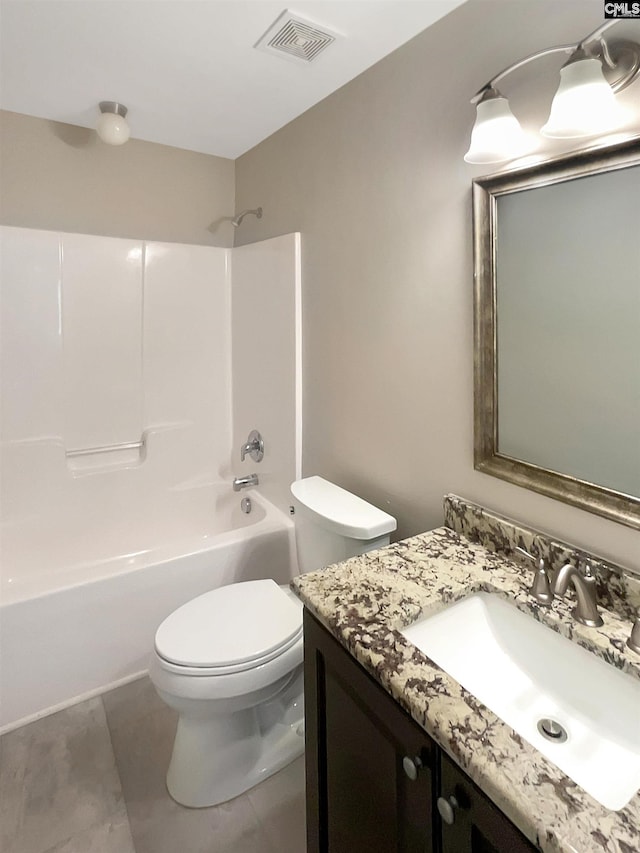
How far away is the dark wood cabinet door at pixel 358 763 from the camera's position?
2.59 ft

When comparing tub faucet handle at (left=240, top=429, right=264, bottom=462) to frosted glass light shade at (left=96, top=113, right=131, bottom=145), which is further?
tub faucet handle at (left=240, top=429, right=264, bottom=462)

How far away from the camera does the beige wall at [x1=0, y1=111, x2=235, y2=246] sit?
7.12ft

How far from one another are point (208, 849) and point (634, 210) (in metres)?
1.88

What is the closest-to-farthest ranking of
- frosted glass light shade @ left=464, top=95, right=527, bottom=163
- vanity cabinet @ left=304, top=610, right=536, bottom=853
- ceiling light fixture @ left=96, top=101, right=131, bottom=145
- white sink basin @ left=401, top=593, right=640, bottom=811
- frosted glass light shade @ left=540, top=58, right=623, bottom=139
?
vanity cabinet @ left=304, top=610, right=536, bottom=853
white sink basin @ left=401, top=593, right=640, bottom=811
frosted glass light shade @ left=540, top=58, right=623, bottom=139
frosted glass light shade @ left=464, top=95, right=527, bottom=163
ceiling light fixture @ left=96, top=101, right=131, bottom=145

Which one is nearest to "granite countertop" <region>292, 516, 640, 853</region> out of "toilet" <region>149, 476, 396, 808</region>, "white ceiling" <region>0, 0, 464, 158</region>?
"toilet" <region>149, 476, 396, 808</region>

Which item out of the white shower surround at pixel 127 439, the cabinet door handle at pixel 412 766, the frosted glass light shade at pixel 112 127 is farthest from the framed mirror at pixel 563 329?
the frosted glass light shade at pixel 112 127

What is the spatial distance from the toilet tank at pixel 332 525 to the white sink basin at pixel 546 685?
443 millimetres

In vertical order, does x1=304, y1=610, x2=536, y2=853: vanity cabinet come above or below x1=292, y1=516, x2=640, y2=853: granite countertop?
below

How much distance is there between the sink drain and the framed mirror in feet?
1.38

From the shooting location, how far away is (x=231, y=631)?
147 cm

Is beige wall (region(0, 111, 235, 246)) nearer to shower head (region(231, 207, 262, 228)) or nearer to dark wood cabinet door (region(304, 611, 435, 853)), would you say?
shower head (region(231, 207, 262, 228))

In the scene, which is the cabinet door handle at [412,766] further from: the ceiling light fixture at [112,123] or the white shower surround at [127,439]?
the ceiling light fixture at [112,123]

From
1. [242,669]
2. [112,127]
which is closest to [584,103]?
[242,669]

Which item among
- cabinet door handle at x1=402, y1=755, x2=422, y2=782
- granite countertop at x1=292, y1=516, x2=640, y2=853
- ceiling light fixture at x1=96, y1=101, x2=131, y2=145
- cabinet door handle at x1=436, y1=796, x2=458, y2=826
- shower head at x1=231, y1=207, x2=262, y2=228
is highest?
ceiling light fixture at x1=96, y1=101, x2=131, y2=145
